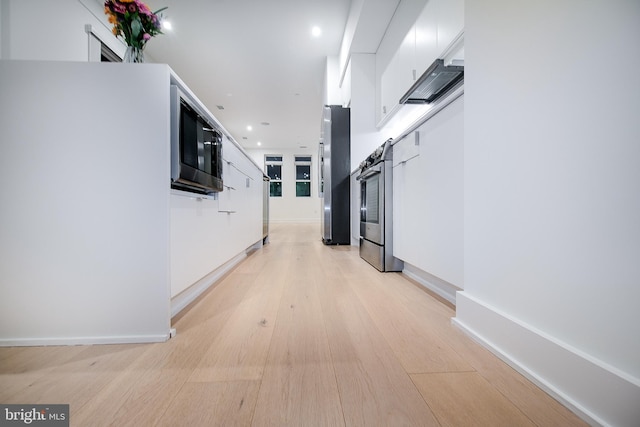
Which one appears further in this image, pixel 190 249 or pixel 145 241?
pixel 190 249

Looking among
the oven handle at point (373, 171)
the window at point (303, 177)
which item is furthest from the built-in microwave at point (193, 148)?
the window at point (303, 177)

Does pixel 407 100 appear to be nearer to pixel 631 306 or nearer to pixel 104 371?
pixel 631 306

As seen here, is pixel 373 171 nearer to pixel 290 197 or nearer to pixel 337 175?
pixel 337 175

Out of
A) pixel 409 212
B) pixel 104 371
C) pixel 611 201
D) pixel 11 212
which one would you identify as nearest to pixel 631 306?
pixel 611 201

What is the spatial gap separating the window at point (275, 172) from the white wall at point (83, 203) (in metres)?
8.92

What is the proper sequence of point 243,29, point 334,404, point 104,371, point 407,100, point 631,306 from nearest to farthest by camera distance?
point 631,306 < point 334,404 < point 104,371 < point 407,100 < point 243,29

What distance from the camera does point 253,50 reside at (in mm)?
4004

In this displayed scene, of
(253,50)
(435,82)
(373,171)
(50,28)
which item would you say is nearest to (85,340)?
(373,171)

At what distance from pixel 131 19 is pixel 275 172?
8870 millimetres

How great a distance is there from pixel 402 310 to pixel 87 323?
127 cm

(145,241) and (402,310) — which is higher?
(145,241)

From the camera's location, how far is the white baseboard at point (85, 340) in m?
0.88

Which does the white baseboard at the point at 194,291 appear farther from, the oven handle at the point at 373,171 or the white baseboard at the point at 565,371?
the oven handle at the point at 373,171

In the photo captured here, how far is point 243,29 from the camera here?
3.53 meters
